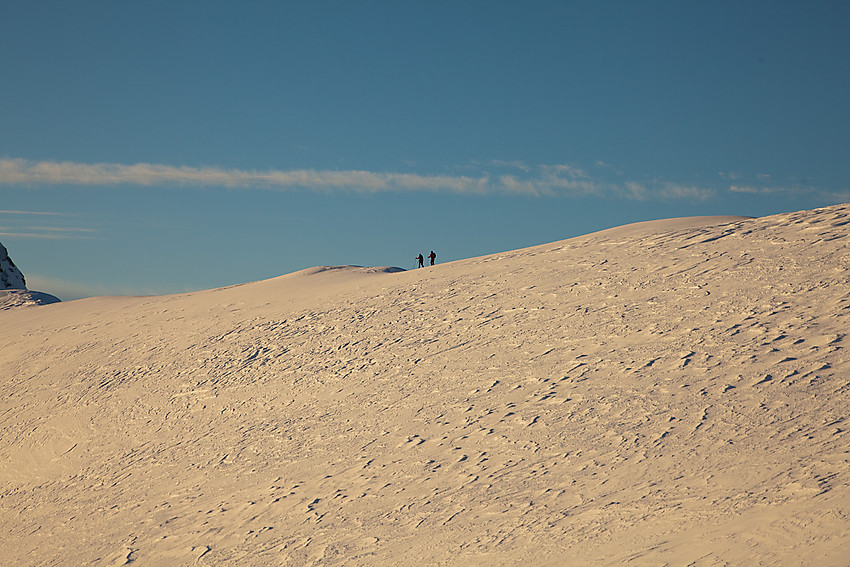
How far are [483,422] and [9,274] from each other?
45207mm

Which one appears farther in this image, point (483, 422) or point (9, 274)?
point (9, 274)

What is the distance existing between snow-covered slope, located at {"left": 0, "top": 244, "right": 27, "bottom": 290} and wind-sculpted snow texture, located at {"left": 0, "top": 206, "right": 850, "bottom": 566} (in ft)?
105

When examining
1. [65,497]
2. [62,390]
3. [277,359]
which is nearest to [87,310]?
[62,390]

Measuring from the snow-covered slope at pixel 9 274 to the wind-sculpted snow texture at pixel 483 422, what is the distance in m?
32.0

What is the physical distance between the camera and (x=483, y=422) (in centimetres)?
1063

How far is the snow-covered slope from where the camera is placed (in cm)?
4578

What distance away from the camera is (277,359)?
48.0ft

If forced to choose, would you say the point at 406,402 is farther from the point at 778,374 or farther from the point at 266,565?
the point at 778,374

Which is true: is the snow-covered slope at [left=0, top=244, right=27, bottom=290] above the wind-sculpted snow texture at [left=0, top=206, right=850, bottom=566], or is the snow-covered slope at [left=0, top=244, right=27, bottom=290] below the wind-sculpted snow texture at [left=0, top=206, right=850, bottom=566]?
above

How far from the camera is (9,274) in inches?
1843

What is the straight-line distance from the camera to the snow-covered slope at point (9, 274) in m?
45.8

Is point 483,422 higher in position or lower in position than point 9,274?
lower

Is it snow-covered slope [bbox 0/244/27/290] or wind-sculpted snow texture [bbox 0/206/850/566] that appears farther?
snow-covered slope [bbox 0/244/27/290]

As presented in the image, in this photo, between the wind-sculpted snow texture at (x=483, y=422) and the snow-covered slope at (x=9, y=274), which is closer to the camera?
the wind-sculpted snow texture at (x=483, y=422)
